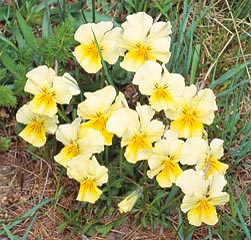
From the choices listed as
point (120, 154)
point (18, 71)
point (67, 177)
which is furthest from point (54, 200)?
point (18, 71)

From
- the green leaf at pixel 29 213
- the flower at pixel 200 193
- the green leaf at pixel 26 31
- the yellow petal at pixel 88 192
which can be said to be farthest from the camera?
the green leaf at pixel 26 31

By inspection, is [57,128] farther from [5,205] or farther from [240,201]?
[240,201]

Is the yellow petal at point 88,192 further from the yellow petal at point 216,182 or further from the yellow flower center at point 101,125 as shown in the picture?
the yellow petal at point 216,182

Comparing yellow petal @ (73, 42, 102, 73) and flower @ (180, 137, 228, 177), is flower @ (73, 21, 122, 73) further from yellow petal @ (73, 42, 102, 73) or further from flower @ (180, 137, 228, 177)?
flower @ (180, 137, 228, 177)

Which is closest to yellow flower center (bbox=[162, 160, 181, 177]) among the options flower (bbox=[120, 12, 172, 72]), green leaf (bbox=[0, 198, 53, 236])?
flower (bbox=[120, 12, 172, 72])

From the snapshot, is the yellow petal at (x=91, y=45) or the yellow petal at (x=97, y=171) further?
the yellow petal at (x=91, y=45)

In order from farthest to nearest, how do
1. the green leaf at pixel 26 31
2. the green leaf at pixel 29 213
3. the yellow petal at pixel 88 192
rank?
the green leaf at pixel 26 31 → the green leaf at pixel 29 213 → the yellow petal at pixel 88 192

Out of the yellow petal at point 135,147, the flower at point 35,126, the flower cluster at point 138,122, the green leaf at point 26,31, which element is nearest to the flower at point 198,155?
the flower cluster at point 138,122
